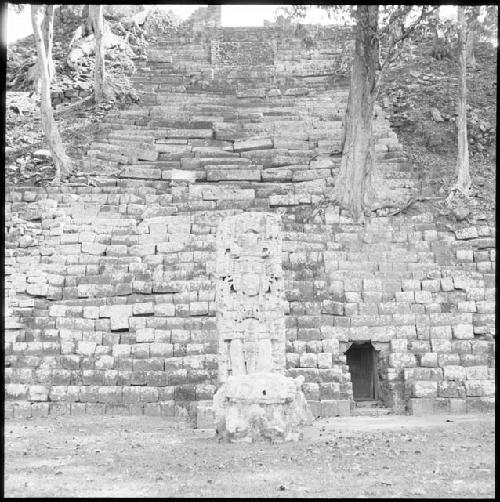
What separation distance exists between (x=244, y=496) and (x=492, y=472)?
230 cm

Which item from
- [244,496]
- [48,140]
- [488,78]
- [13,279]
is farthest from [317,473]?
[488,78]

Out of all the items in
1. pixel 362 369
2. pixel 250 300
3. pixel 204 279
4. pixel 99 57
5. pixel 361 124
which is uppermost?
pixel 99 57

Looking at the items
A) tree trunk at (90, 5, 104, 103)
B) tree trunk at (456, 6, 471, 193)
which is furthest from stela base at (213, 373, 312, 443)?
tree trunk at (90, 5, 104, 103)

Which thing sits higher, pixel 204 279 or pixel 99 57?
pixel 99 57

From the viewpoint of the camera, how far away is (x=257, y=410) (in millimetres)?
9656

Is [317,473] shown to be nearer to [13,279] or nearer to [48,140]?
[13,279]

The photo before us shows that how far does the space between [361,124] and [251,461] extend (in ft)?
37.3

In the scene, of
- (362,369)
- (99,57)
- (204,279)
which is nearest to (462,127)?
(362,369)

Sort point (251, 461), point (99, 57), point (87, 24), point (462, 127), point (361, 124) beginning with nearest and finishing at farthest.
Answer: point (251, 461) → point (361, 124) → point (462, 127) → point (99, 57) → point (87, 24)

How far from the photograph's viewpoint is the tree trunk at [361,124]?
58.6 feet

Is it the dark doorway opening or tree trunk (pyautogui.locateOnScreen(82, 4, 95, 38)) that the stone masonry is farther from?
tree trunk (pyautogui.locateOnScreen(82, 4, 95, 38))

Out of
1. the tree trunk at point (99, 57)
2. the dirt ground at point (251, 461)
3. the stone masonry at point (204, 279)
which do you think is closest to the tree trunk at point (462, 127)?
the stone masonry at point (204, 279)

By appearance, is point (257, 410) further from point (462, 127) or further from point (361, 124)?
point (462, 127)

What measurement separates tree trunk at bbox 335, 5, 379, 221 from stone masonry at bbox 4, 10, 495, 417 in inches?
33.3
